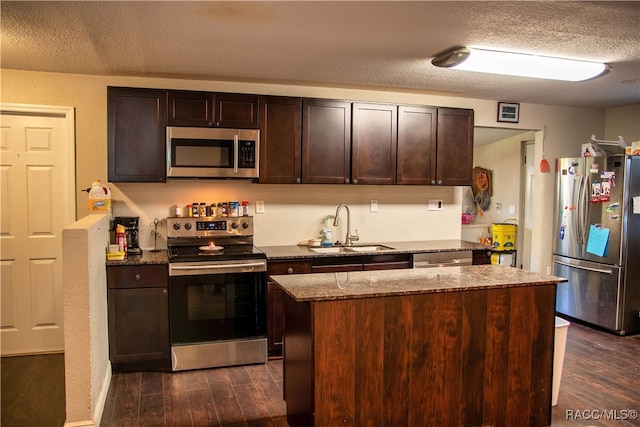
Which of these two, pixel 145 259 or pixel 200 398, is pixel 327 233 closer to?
pixel 145 259

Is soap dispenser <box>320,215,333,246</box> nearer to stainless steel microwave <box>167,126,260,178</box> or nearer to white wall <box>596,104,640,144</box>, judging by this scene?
stainless steel microwave <box>167,126,260,178</box>

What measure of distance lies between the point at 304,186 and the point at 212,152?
0.97m

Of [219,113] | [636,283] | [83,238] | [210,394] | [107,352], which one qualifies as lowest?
[210,394]

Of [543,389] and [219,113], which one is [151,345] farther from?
[543,389]

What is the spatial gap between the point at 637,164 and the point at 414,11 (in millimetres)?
3131

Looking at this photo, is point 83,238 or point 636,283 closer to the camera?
point 83,238

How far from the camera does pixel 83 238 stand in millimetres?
2605

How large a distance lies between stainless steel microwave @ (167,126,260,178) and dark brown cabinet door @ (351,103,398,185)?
2.97 feet

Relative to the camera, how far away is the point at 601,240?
4.60 meters

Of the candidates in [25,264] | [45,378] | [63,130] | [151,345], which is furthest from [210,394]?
[63,130]

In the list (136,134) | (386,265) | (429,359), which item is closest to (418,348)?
(429,359)

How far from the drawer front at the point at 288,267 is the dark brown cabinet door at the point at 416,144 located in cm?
125

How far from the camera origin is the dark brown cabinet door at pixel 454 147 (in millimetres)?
4578
